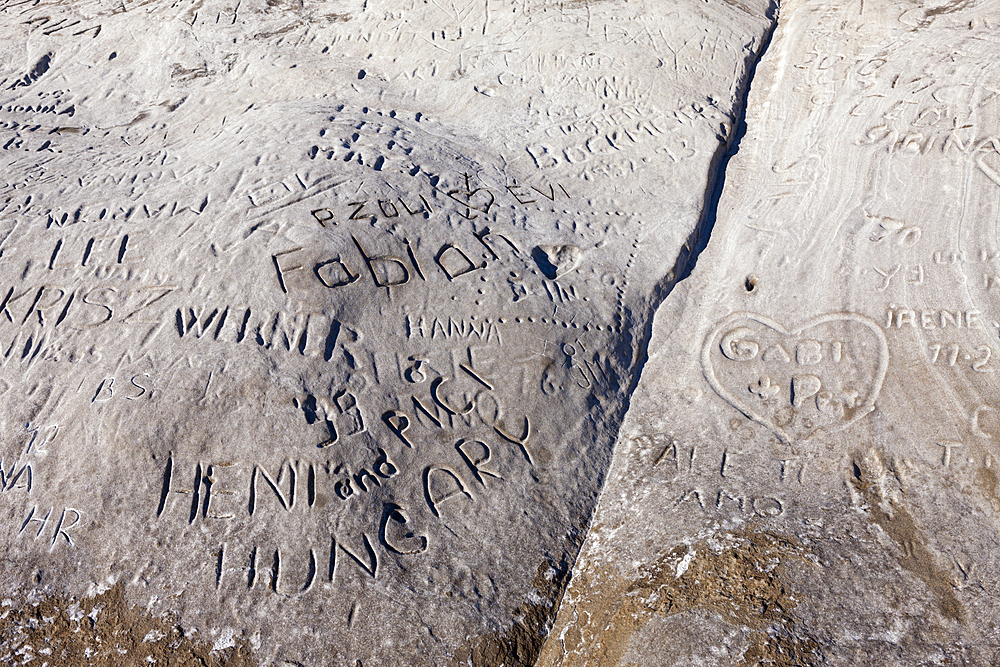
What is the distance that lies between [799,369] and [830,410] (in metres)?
0.28

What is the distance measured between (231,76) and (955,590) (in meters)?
5.68

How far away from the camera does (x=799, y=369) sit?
3.38 metres

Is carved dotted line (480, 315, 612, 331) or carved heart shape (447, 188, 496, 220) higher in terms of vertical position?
carved heart shape (447, 188, 496, 220)

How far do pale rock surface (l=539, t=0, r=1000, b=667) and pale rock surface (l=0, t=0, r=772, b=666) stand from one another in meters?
0.23

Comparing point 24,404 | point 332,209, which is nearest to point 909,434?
point 332,209

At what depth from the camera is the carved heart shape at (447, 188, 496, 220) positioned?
396 cm

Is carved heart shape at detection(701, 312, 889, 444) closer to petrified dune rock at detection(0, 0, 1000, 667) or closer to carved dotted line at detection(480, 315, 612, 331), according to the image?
petrified dune rock at detection(0, 0, 1000, 667)

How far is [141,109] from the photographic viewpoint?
17.2ft

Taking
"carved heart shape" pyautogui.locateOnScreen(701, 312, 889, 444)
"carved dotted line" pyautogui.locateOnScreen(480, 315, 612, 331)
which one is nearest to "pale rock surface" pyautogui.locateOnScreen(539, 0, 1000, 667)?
"carved heart shape" pyautogui.locateOnScreen(701, 312, 889, 444)

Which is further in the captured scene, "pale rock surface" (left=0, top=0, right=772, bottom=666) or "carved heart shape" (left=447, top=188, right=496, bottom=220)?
"carved heart shape" (left=447, top=188, right=496, bottom=220)

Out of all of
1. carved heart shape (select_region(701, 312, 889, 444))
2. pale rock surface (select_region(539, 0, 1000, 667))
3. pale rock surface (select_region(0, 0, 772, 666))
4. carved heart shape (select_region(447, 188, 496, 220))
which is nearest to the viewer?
pale rock surface (select_region(539, 0, 1000, 667))

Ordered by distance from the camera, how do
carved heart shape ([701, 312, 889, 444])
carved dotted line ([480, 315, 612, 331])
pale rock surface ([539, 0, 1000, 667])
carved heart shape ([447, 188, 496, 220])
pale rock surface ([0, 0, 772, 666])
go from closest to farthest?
pale rock surface ([539, 0, 1000, 667])
pale rock surface ([0, 0, 772, 666])
carved heart shape ([701, 312, 889, 444])
carved dotted line ([480, 315, 612, 331])
carved heart shape ([447, 188, 496, 220])

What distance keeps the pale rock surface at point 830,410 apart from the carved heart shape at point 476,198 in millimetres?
1206

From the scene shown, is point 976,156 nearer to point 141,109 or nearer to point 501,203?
point 501,203
